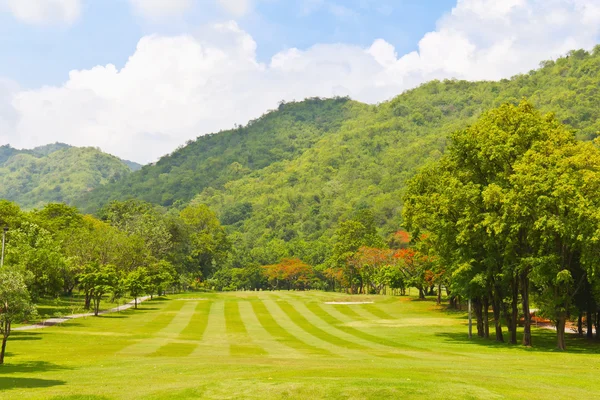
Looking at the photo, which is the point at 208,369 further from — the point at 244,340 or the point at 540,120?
the point at 540,120

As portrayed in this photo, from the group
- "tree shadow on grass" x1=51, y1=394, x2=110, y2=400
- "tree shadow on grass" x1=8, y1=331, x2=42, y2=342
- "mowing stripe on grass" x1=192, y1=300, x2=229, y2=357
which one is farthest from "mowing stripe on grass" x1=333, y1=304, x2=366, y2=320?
"tree shadow on grass" x1=51, y1=394, x2=110, y2=400

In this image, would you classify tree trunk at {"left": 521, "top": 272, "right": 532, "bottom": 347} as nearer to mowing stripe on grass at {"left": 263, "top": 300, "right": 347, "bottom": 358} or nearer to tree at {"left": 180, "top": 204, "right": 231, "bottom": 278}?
mowing stripe on grass at {"left": 263, "top": 300, "right": 347, "bottom": 358}

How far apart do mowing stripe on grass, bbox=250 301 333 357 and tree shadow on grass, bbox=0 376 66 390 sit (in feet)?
64.2

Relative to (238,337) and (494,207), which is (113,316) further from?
(494,207)

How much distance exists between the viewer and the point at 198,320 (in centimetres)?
7656

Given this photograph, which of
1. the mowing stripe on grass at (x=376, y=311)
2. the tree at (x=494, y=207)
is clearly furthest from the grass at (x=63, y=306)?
the tree at (x=494, y=207)

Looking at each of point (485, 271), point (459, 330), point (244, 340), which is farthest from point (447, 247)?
point (244, 340)

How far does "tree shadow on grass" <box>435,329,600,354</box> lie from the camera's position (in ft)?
152

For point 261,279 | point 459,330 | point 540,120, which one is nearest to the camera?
point 540,120

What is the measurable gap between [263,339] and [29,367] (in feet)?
79.9

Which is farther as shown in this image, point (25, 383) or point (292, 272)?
point (292, 272)

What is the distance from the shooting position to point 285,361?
36.2 m

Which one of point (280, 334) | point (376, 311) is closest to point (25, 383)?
point (280, 334)

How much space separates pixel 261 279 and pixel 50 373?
154 metres
